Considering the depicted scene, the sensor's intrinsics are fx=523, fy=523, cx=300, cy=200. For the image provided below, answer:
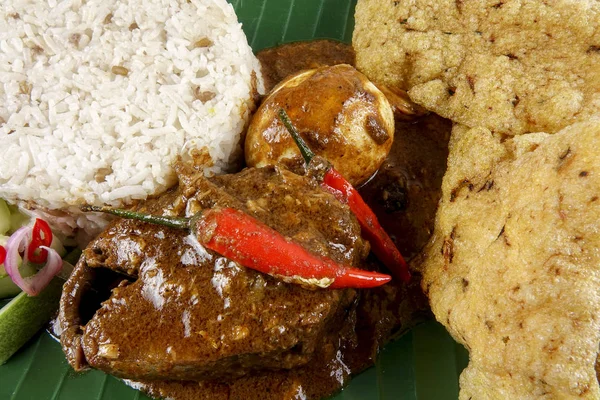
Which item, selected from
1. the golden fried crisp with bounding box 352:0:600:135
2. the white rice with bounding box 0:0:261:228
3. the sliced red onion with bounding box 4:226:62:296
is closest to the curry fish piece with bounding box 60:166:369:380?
the sliced red onion with bounding box 4:226:62:296

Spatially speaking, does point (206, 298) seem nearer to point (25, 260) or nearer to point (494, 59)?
point (25, 260)

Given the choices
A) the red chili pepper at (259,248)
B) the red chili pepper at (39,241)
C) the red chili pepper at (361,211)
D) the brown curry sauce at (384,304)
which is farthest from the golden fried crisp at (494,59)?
the red chili pepper at (39,241)

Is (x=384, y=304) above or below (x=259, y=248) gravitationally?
below

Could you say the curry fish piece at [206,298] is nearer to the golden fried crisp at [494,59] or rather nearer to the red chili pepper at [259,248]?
the red chili pepper at [259,248]

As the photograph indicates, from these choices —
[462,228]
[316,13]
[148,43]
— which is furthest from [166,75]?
[462,228]

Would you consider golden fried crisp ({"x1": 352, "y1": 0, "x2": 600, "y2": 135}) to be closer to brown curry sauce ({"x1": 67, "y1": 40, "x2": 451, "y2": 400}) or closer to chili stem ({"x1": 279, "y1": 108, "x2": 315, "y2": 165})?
brown curry sauce ({"x1": 67, "y1": 40, "x2": 451, "y2": 400})

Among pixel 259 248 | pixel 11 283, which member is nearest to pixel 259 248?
pixel 259 248
